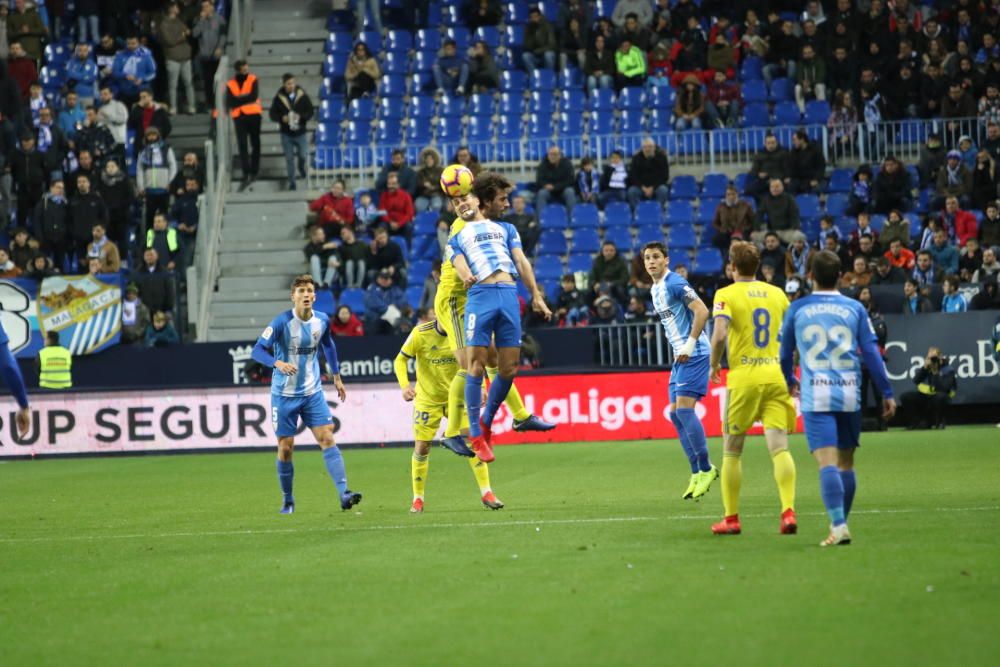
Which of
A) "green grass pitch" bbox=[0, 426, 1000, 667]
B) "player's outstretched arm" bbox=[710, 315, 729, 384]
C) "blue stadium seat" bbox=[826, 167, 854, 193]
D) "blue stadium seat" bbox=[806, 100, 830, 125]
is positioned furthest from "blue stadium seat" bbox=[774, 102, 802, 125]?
"player's outstretched arm" bbox=[710, 315, 729, 384]

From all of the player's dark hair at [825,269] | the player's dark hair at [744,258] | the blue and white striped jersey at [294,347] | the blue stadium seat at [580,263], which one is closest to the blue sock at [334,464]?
the blue and white striped jersey at [294,347]

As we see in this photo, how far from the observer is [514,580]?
29.7 ft

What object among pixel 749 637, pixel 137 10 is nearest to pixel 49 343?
pixel 137 10

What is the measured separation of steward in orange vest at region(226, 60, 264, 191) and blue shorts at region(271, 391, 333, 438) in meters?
17.4

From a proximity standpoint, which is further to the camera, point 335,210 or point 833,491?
point 335,210

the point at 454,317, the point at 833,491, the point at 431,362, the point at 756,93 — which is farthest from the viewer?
the point at 756,93

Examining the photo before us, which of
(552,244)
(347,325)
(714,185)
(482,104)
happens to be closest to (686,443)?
(347,325)

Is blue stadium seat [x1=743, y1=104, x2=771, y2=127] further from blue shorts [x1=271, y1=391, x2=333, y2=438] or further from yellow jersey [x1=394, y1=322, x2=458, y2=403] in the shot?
blue shorts [x1=271, y1=391, x2=333, y2=438]

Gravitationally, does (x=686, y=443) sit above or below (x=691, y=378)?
below

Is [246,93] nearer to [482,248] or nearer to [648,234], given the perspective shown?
[648,234]

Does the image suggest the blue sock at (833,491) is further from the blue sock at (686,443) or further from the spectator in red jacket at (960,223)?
the spectator in red jacket at (960,223)

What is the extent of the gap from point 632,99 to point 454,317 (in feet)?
63.4

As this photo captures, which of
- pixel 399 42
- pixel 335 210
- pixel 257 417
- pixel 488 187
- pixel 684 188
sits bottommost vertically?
pixel 257 417

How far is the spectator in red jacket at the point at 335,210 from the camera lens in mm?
29406
